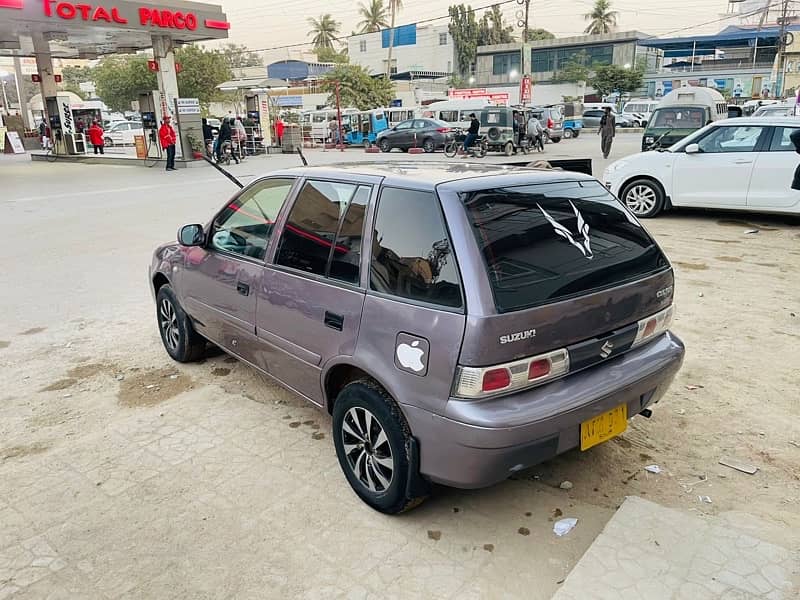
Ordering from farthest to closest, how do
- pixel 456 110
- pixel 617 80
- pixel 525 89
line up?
pixel 617 80, pixel 525 89, pixel 456 110

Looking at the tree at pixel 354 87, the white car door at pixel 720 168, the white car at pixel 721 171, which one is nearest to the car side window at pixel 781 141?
the white car at pixel 721 171

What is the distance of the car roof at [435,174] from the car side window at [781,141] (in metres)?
6.98

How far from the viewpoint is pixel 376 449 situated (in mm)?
2896

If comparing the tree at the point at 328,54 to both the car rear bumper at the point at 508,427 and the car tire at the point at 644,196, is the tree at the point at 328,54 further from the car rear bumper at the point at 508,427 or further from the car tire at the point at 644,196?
the car rear bumper at the point at 508,427

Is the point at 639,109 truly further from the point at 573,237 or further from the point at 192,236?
the point at 573,237

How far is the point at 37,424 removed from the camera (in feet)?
13.0

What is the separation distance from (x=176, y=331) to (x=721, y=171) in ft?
26.3

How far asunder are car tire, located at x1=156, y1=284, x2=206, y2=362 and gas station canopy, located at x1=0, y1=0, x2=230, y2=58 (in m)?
17.7

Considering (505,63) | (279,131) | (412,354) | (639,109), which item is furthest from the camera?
(505,63)

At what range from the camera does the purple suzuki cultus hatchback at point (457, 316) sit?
2.50 m

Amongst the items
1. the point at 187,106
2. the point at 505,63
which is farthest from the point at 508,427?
the point at 505,63

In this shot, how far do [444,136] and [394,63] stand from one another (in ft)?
174

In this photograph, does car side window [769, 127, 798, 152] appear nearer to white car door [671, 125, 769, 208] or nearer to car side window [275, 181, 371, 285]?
white car door [671, 125, 769, 208]

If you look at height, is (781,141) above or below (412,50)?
below
